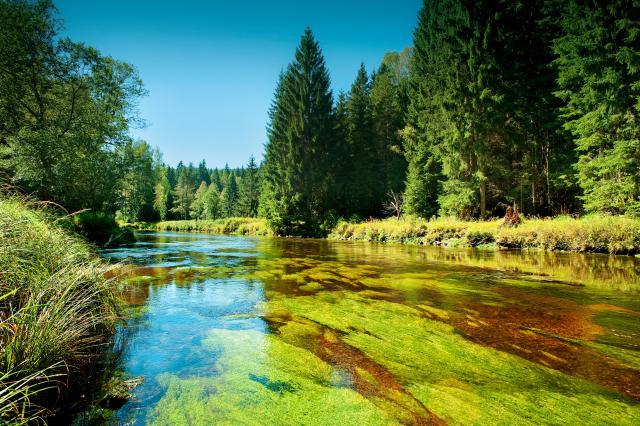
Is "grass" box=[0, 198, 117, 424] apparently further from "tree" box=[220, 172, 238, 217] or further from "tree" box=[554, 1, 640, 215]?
"tree" box=[220, 172, 238, 217]

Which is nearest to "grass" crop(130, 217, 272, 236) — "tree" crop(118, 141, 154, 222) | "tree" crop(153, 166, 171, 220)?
"tree" crop(118, 141, 154, 222)

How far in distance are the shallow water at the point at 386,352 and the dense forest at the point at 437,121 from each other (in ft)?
29.1

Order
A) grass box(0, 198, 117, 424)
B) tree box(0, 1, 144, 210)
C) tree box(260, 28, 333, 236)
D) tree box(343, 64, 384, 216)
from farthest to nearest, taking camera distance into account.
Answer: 1. tree box(343, 64, 384, 216)
2. tree box(260, 28, 333, 236)
3. tree box(0, 1, 144, 210)
4. grass box(0, 198, 117, 424)

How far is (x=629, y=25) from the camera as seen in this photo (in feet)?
43.1

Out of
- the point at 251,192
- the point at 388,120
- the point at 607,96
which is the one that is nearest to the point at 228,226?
the point at 251,192

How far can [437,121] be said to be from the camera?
66.9 feet

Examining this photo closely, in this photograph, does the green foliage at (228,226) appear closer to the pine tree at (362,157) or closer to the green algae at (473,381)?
the pine tree at (362,157)

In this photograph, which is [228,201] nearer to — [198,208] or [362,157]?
[198,208]

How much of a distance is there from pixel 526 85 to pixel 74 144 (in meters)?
22.0

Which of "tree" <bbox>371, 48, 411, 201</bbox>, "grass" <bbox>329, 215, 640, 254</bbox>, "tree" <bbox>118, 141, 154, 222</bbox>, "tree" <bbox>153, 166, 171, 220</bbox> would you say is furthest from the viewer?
"tree" <bbox>153, 166, 171, 220</bbox>

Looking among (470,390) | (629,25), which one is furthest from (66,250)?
(629,25)

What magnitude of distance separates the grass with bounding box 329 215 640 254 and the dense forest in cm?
278

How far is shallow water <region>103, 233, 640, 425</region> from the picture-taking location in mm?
2178

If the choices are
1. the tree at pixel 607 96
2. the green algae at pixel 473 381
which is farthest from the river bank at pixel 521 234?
the green algae at pixel 473 381
